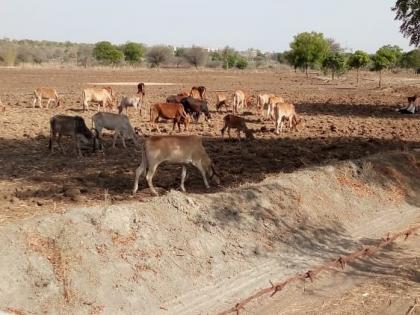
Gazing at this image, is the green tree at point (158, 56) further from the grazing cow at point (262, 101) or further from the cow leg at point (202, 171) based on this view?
the cow leg at point (202, 171)

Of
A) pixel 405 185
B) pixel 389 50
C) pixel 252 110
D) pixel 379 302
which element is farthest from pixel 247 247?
pixel 389 50

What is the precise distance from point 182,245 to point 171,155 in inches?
157

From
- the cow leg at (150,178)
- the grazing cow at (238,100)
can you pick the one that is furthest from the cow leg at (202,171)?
the grazing cow at (238,100)

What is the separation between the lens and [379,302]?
26.9ft

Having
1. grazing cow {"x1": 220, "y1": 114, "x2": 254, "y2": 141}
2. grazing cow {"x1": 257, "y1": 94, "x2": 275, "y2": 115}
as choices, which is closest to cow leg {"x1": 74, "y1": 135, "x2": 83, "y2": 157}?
grazing cow {"x1": 220, "y1": 114, "x2": 254, "y2": 141}

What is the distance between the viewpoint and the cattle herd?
13.0 m

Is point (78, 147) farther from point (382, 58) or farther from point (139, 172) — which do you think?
point (382, 58)

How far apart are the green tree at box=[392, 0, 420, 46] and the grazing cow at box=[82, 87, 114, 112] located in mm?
14938

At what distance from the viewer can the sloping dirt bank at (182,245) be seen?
786 cm

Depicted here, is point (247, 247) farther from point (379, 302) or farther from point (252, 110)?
point (252, 110)

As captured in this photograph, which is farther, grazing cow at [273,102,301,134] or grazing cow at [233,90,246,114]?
grazing cow at [233,90,246,114]

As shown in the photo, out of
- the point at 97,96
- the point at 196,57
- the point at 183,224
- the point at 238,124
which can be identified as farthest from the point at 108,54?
the point at 183,224

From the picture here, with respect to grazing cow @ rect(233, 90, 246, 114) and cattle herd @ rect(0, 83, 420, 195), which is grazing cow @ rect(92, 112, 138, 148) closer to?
cattle herd @ rect(0, 83, 420, 195)

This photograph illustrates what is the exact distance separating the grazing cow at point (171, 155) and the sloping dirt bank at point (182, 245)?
186cm
